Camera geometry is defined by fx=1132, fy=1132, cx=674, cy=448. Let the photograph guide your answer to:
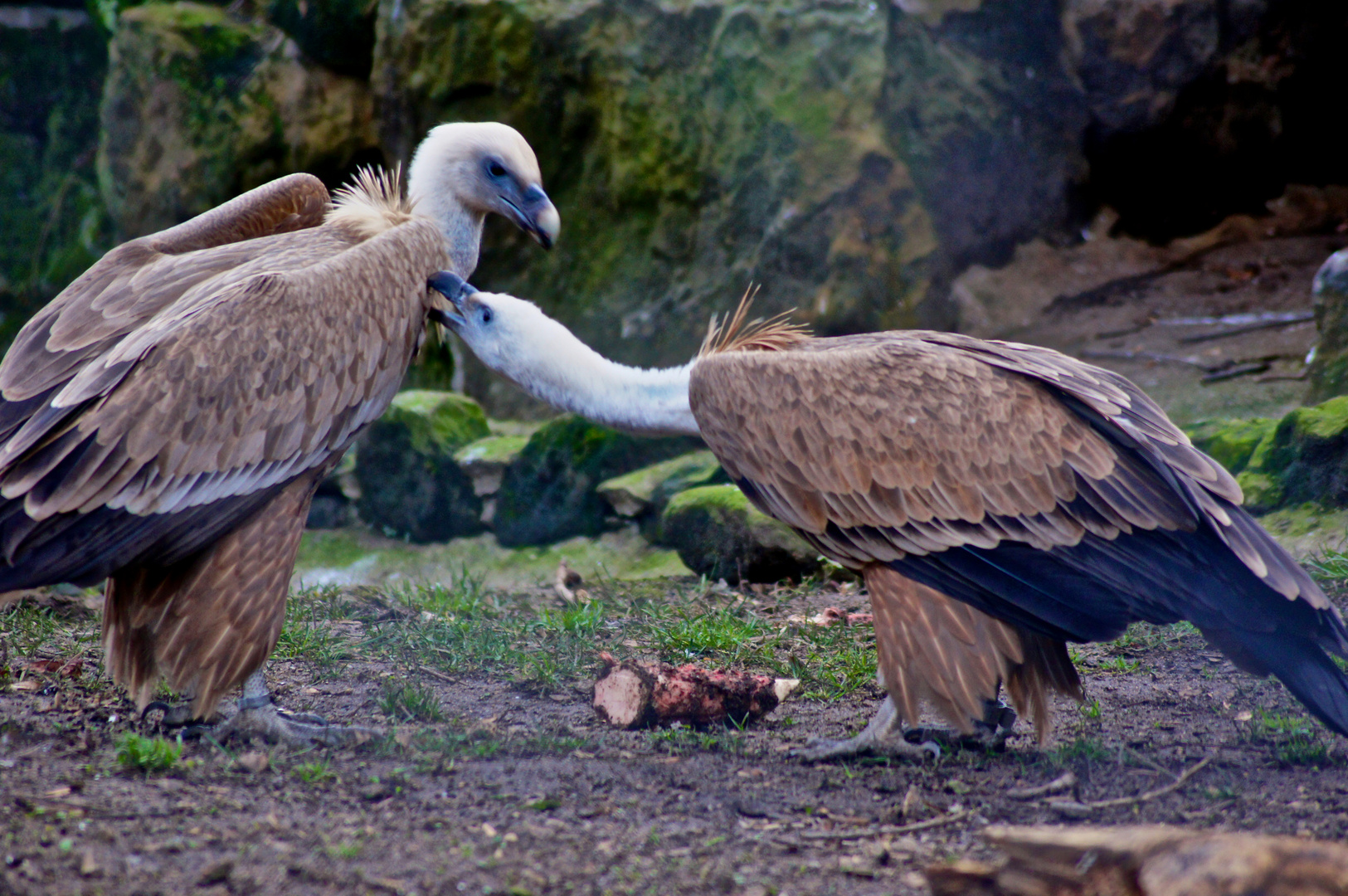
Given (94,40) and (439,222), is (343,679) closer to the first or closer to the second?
(439,222)

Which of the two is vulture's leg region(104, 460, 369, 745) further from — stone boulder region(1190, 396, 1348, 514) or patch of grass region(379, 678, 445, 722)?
stone boulder region(1190, 396, 1348, 514)

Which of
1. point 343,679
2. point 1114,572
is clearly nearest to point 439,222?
point 343,679

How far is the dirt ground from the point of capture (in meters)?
2.67

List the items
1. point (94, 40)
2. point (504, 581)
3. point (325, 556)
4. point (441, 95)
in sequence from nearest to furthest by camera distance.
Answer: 1. point (504, 581)
2. point (325, 556)
3. point (441, 95)
4. point (94, 40)

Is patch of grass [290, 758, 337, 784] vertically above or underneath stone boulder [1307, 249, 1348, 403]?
underneath

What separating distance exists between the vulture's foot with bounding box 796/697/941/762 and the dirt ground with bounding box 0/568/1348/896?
0.05 m

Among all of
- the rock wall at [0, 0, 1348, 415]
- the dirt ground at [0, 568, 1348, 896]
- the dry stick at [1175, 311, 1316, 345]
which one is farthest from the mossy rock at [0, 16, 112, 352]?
the dry stick at [1175, 311, 1316, 345]

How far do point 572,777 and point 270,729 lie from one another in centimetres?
106

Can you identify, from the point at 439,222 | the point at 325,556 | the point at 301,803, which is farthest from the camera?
the point at 325,556

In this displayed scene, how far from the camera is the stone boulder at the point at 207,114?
31.2 ft

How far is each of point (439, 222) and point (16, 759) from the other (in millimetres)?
2565

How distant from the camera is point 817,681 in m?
4.54

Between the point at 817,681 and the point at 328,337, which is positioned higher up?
the point at 328,337

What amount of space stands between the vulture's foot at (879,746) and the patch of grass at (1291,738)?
1.07 metres
